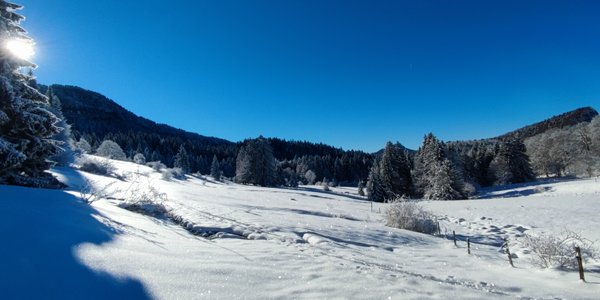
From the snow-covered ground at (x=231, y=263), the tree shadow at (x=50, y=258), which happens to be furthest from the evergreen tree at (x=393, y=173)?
the tree shadow at (x=50, y=258)

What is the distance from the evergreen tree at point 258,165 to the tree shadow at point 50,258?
53.4 meters

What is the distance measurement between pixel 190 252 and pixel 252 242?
316cm

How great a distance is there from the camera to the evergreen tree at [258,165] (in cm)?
6219

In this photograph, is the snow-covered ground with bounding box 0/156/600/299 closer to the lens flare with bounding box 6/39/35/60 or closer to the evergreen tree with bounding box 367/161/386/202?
the lens flare with bounding box 6/39/35/60

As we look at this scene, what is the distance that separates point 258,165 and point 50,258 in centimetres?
5694

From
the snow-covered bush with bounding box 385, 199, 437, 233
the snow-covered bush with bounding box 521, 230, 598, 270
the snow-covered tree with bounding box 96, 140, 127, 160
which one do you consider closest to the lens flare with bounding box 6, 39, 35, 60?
the snow-covered bush with bounding box 385, 199, 437, 233

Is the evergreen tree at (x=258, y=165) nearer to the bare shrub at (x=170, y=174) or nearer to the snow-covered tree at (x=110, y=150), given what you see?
the bare shrub at (x=170, y=174)

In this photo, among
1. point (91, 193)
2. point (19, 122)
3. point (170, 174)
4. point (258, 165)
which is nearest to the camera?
point (19, 122)

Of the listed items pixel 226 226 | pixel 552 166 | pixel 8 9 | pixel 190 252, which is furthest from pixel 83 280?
pixel 552 166

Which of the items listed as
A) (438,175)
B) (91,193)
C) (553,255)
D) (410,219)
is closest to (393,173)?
(438,175)

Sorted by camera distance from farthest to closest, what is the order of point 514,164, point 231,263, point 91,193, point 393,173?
1. point 514,164
2. point 393,173
3. point 91,193
4. point 231,263

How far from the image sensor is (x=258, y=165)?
205 feet

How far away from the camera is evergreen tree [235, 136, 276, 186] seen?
204 ft

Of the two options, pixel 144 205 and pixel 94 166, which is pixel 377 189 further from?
pixel 144 205
